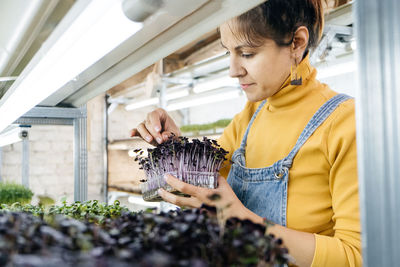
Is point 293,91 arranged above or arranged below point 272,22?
below

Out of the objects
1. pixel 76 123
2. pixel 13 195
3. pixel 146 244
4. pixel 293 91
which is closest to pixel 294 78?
pixel 293 91

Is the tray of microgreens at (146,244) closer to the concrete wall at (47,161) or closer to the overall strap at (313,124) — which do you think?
the overall strap at (313,124)

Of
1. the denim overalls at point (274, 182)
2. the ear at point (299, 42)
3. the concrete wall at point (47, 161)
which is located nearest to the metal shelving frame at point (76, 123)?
the denim overalls at point (274, 182)

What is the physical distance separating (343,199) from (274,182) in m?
0.23

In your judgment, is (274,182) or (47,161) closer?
(274,182)

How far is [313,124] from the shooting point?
40.3 inches

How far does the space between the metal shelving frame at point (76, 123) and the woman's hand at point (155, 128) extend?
41cm

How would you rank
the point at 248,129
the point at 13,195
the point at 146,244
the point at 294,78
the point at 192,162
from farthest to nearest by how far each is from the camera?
the point at 13,195, the point at 248,129, the point at 294,78, the point at 192,162, the point at 146,244

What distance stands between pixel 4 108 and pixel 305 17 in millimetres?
998

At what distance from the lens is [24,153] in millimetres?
3250

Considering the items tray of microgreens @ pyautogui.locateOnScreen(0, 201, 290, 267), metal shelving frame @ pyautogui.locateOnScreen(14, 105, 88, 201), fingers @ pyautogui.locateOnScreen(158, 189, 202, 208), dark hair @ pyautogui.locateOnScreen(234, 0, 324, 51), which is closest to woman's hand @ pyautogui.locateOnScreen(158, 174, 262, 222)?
fingers @ pyautogui.locateOnScreen(158, 189, 202, 208)

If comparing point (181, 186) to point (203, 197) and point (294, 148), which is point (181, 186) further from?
point (294, 148)

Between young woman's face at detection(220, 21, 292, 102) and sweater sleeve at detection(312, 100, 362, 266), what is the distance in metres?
0.22

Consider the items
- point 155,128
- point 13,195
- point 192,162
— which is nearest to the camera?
point 192,162
